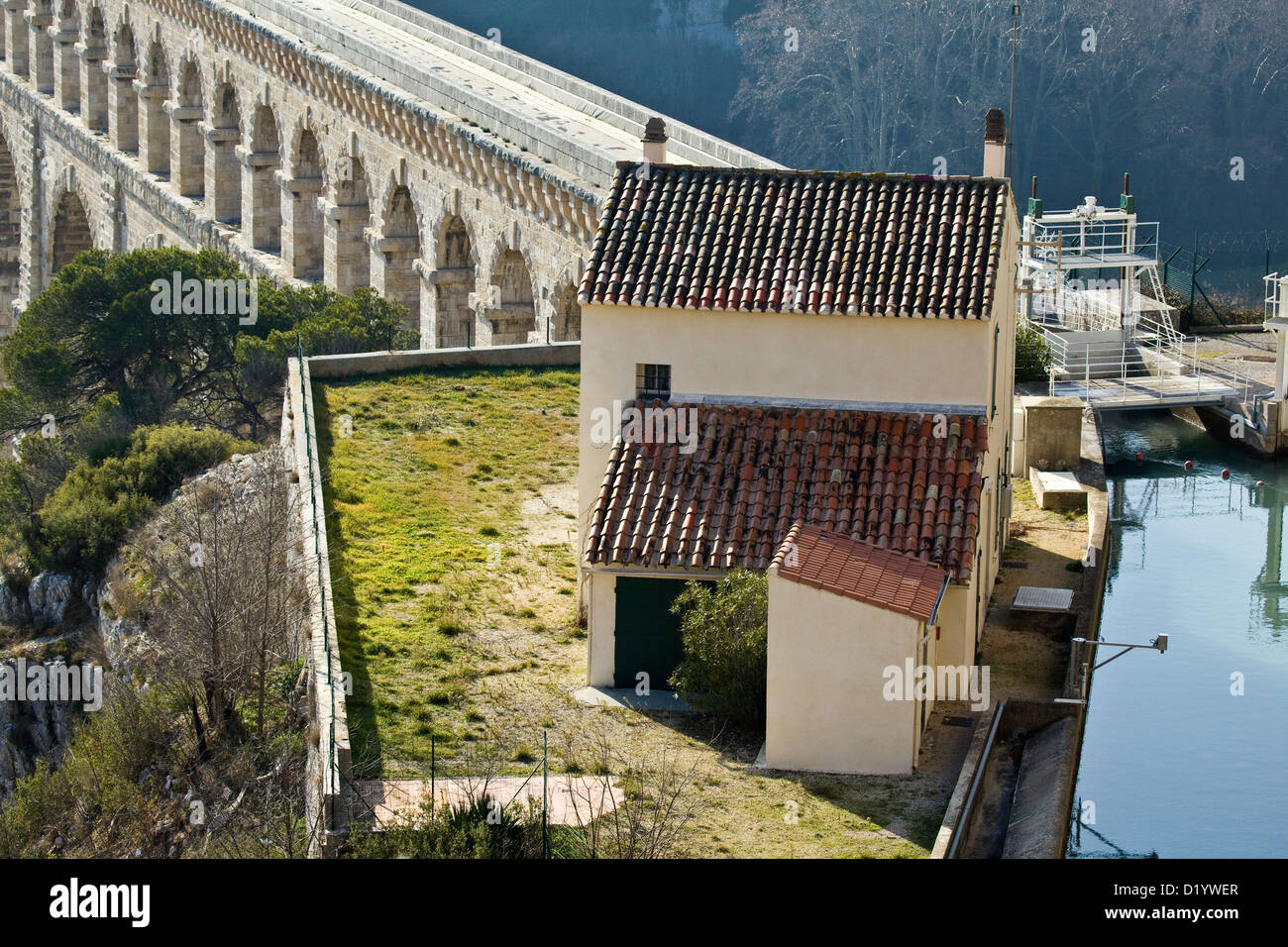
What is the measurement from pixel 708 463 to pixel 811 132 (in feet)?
236

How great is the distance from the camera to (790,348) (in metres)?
21.7

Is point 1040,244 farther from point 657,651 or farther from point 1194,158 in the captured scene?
point 1194,158

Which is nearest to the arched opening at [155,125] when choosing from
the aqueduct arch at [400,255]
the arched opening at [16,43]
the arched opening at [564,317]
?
the arched opening at [16,43]

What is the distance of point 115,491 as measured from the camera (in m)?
32.6

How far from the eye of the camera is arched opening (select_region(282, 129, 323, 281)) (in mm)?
50281

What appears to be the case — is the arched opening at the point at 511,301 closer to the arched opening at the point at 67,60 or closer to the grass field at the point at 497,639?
the grass field at the point at 497,639

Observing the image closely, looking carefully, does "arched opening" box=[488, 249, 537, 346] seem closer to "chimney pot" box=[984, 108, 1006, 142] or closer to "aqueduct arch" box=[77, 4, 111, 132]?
"chimney pot" box=[984, 108, 1006, 142]

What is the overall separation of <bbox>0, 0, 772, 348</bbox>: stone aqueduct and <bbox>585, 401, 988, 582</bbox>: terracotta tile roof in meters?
12.2

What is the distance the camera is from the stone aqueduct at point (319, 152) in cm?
3691

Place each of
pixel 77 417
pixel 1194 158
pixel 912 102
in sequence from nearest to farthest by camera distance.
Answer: pixel 77 417, pixel 1194 158, pixel 912 102

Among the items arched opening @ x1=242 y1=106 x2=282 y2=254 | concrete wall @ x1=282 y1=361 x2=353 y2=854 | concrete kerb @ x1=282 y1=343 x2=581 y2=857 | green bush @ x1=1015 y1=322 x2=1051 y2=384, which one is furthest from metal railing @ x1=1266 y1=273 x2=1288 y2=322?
A: arched opening @ x1=242 y1=106 x2=282 y2=254

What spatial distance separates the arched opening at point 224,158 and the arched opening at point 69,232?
11386 mm

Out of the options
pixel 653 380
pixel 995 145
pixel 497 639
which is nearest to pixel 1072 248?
pixel 995 145
